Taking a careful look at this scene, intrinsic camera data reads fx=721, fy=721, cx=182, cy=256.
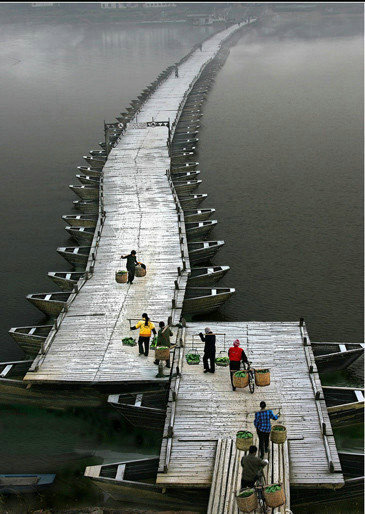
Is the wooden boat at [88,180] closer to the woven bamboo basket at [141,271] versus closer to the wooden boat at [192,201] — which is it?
the wooden boat at [192,201]

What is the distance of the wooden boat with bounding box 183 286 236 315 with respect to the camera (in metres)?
36.7

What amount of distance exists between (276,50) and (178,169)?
97830 millimetres

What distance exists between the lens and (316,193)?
5844cm

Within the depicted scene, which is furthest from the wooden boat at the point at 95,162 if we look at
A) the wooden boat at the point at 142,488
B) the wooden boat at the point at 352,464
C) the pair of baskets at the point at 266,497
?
the pair of baskets at the point at 266,497

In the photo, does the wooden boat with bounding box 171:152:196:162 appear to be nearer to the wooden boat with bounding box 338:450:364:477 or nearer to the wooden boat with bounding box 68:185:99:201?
the wooden boat with bounding box 68:185:99:201

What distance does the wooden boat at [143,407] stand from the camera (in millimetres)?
27578

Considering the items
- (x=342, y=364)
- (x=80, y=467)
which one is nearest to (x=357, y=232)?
(x=342, y=364)

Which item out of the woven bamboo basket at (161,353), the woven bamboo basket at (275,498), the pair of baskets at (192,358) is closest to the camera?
the woven bamboo basket at (275,498)

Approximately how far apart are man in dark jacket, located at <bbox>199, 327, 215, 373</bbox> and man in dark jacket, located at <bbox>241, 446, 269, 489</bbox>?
6.94 metres

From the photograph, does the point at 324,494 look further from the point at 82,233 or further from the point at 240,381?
the point at 82,233

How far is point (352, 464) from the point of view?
24.8m

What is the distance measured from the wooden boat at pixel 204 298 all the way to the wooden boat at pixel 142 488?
42.4 ft

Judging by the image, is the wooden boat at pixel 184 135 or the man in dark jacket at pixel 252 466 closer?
the man in dark jacket at pixel 252 466

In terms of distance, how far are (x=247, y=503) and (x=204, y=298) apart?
1702 cm
